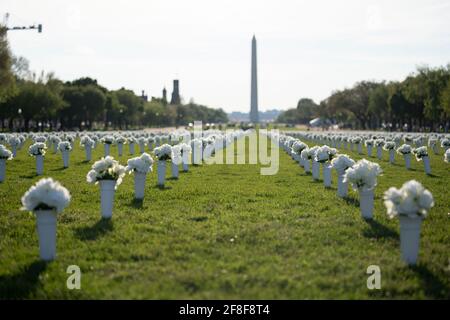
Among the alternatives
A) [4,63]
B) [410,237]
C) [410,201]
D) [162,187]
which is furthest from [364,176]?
[4,63]

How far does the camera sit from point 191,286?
298 inches

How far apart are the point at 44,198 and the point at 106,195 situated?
149 inches

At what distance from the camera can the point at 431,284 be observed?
25.3 ft

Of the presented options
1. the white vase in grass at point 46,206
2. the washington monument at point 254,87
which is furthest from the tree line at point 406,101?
the white vase in grass at point 46,206

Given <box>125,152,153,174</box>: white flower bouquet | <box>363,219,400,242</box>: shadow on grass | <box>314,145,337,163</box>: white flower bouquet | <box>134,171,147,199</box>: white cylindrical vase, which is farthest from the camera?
<box>314,145,337,163</box>: white flower bouquet

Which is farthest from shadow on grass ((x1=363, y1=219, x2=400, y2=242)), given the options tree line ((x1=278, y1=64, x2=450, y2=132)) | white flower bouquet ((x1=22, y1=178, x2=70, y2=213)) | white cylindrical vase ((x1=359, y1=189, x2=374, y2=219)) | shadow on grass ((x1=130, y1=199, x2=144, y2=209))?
tree line ((x1=278, y1=64, x2=450, y2=132))

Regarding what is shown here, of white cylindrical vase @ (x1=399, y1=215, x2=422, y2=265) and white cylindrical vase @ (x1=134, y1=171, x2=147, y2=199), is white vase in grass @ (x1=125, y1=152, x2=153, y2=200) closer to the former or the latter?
white cylindrical vase @ (x1=134, y1=171, x2=147, y2=199)

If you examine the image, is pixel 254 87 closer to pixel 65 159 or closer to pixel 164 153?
pixel 65 159

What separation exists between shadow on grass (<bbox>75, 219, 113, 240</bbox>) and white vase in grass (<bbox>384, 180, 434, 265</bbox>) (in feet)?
18.6

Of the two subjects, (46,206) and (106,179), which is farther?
(106,179)

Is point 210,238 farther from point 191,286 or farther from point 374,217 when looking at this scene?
point 374,217

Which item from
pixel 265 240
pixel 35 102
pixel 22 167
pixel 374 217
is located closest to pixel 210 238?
pixel 265 240

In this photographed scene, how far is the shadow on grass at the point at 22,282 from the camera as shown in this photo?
7.48 m

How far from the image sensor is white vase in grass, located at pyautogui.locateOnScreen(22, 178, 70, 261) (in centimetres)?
884
